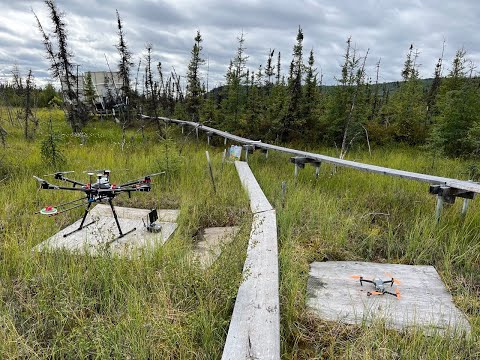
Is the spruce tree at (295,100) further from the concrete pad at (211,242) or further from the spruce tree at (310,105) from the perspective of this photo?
the concrete pad at (211,242)

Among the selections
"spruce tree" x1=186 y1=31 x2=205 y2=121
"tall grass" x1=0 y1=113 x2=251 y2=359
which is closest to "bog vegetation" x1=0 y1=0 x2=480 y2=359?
"tall grass" x1=0 y1=113 x2=251 y2=359

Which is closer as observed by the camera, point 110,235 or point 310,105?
point 110,235

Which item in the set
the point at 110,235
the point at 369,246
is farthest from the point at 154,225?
the point at 369,246

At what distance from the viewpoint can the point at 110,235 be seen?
3.92 meters

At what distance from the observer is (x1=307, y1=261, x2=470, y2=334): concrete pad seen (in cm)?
236

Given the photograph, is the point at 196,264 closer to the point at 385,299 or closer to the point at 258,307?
the point at 258,307

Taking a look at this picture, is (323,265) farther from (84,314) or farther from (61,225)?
(61,225)

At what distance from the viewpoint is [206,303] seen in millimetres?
2332

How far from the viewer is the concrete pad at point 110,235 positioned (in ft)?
10.7

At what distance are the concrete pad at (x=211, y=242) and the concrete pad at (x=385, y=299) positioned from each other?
905 mm

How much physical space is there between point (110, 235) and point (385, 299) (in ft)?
9.94

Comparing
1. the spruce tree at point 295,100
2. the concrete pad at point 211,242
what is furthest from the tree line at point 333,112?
the concrete pad at point 211,242

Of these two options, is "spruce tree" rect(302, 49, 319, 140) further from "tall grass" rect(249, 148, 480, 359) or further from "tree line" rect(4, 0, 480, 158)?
"tall grass" rect(249, 148, 480, 359)

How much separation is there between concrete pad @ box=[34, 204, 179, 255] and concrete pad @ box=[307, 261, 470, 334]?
1.66 meters
